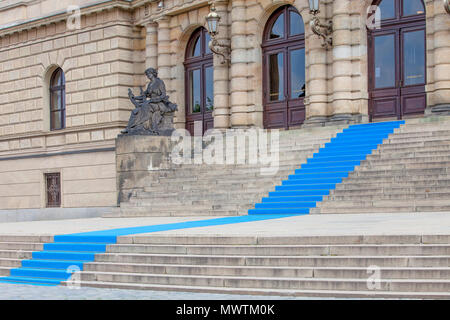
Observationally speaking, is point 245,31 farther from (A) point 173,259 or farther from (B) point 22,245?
(A) point 173,259

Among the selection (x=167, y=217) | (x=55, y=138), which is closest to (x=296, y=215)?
(x=167, y=217)

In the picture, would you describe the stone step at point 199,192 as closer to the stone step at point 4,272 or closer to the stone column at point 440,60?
the stone column at point 440,60

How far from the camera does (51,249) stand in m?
14.2

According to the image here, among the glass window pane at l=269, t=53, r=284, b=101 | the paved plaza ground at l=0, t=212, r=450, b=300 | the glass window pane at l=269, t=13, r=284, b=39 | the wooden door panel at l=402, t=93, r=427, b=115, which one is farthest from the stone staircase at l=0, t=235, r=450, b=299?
the glass window pane at l=269, t=13, r=284, b=39

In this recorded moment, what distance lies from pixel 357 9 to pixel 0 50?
1941cm

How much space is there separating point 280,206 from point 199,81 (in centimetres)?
1345

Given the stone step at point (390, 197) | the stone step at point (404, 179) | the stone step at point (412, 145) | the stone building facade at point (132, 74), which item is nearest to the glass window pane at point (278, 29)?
the stone building facade at point (132, 74)

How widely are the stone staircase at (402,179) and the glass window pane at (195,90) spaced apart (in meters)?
12.3

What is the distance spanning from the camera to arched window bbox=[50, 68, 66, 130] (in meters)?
34.7

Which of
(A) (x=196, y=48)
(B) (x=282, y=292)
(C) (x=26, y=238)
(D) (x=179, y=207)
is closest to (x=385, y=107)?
(D) (x=179, y=207)

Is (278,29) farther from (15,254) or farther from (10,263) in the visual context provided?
(10,263)

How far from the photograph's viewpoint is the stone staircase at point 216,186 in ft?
64.4

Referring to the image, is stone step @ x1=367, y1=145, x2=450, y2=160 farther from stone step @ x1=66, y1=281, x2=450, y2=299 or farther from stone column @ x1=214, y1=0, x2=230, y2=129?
stone column @ x1=214, y1=0, x2=230, y2=129
